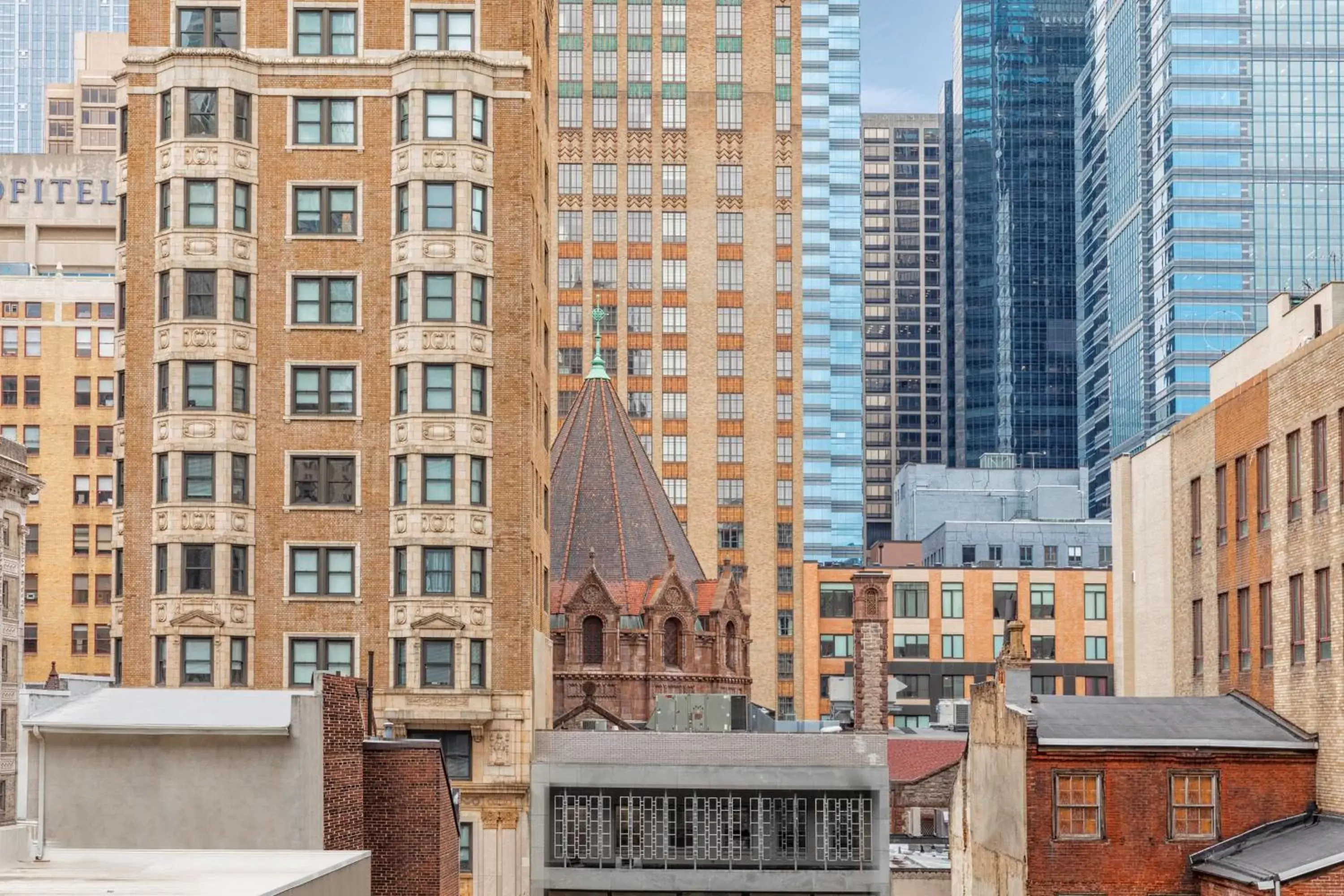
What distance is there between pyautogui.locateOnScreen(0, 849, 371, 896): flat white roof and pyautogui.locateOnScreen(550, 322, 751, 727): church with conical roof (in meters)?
59.1

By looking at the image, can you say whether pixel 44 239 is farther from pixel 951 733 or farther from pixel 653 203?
pixel 951 733

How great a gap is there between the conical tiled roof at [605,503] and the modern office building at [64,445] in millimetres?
31828

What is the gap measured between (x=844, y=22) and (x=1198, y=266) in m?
40.9

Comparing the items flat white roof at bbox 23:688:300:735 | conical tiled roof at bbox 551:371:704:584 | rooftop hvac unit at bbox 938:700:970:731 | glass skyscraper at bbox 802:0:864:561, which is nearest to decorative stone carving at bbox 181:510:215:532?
flat white roof at bbox 23:688:300:735

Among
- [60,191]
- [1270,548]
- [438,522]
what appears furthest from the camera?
[60,191]

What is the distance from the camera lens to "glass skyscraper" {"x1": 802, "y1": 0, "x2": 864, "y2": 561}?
15875 cm

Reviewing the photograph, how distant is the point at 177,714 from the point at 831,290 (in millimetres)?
158808

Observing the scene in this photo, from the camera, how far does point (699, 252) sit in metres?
144

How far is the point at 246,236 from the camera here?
59.4 metres

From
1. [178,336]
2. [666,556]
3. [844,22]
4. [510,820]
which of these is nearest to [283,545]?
[178,336]

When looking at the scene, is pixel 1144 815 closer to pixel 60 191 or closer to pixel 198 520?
pixel 198 520

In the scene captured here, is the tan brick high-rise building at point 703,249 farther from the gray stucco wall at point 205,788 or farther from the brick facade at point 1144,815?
the gray stucco wall at point 205,788

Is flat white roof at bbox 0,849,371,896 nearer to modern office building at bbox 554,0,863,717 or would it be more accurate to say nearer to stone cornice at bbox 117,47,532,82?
stone cornice at bbox 117,47,532,82

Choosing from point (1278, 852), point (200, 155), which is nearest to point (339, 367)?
point (200, 155)
